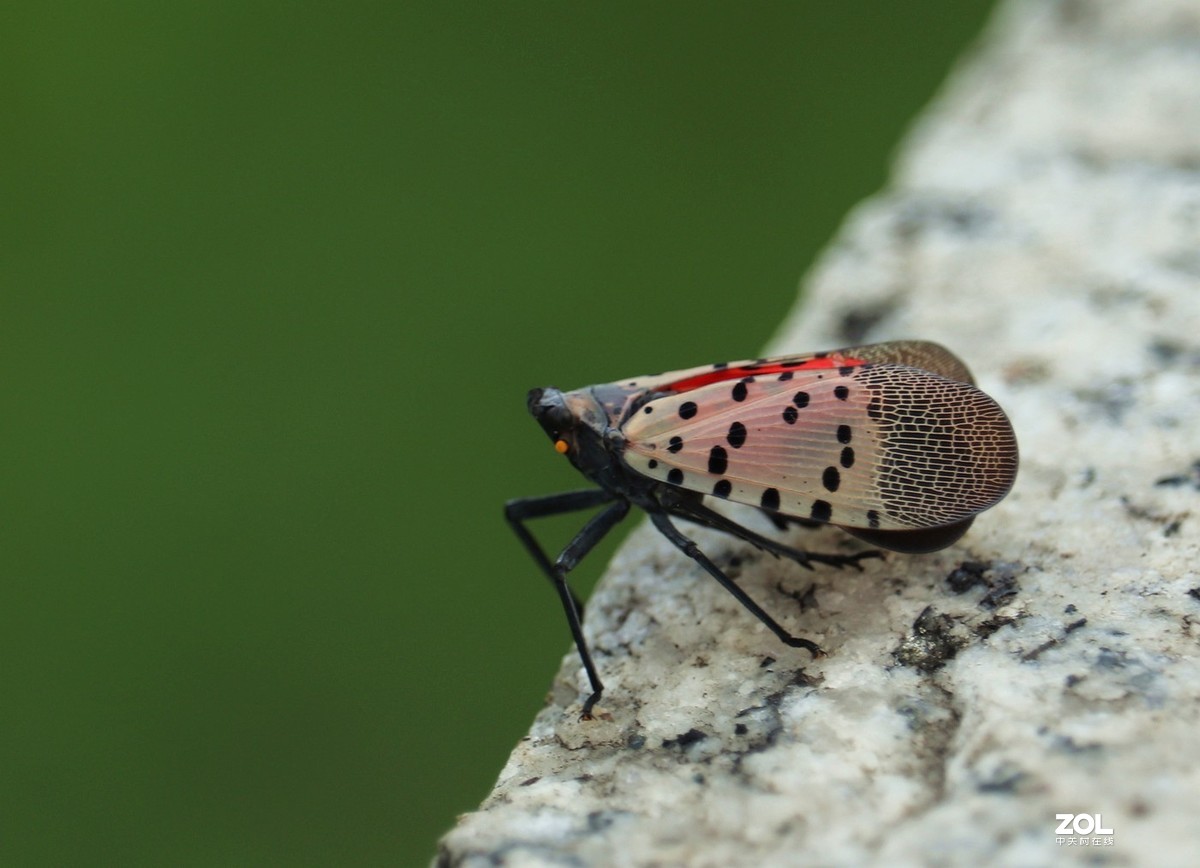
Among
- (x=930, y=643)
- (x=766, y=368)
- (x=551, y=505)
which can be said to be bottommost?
(x=930, y=643)

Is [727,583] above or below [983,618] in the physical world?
above

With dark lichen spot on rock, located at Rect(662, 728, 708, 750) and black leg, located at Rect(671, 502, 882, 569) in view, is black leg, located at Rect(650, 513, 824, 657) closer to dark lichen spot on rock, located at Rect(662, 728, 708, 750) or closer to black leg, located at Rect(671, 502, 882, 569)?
black leg, located at Rect(671, 502, 882, 569)

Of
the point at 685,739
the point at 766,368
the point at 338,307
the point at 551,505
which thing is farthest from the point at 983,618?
the point at 338,307

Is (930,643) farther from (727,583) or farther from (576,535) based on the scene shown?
(576,535)

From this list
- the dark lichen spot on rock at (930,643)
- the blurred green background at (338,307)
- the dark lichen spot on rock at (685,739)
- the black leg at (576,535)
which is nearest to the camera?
the dark lichen spot on rock at (685,739)

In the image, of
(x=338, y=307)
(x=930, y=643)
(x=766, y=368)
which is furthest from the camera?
(x=338, y=307)

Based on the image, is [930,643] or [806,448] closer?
[930,643]

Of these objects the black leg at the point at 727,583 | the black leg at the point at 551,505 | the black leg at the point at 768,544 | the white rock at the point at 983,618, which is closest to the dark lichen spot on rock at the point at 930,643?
Answer: the white rock at the point at 983,618

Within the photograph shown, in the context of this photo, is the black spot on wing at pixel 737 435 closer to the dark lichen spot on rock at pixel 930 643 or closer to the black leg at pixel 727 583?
the black leg at pixel 727 583
